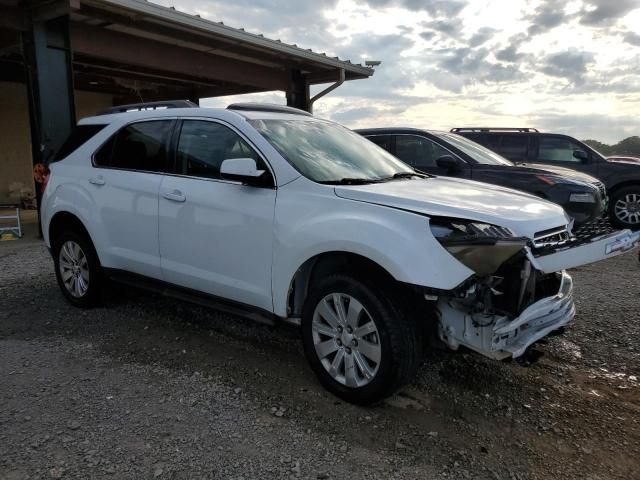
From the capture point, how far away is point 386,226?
290 centimetres

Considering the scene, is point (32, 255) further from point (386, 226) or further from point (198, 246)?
point (386, 226)

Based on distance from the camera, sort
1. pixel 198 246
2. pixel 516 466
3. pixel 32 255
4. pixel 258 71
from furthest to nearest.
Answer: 1. pixel 258 71
2. pixel 32 255
3. pixel 198 246
4. pixel 516 466

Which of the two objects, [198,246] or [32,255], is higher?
[198,246]

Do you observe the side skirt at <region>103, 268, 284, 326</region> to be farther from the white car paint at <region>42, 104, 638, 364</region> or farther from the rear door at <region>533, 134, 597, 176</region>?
the rear door at <region>533, 134, 597, 176</region>

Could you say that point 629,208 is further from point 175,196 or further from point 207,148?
point 175,196

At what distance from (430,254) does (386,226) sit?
1.00ft

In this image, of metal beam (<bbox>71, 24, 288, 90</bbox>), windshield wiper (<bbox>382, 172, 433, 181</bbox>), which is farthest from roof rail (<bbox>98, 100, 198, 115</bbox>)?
metal beam (<bbox>71, 24, 288, 90</bbox>)

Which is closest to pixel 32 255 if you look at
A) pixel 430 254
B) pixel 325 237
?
Answer: pixel 325 237

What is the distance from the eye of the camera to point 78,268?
193 inches

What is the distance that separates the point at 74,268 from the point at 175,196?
1.74 metres

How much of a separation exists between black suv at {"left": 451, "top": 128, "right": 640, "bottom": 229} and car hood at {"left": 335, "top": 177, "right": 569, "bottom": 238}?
6568mm

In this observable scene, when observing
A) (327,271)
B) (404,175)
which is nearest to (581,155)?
(404,175)

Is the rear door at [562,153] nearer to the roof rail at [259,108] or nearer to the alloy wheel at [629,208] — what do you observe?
the alloy wheel at [629,208]

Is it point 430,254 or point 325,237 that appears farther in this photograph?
point 325,237
